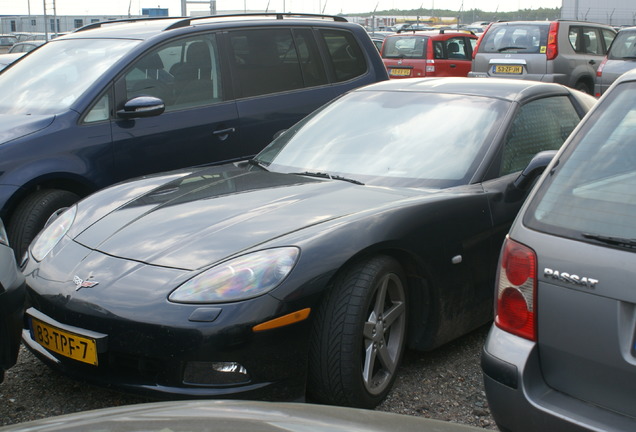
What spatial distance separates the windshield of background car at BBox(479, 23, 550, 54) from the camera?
1402cm

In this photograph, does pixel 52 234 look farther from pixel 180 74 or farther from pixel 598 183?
pixel 598 183

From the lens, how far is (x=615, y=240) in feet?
7.31

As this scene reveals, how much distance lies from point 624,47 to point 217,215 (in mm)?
11065

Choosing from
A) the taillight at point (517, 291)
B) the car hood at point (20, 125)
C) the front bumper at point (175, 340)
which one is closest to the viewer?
the taillight at point (517, 291)

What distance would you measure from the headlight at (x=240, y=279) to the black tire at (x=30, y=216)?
2.20 meters

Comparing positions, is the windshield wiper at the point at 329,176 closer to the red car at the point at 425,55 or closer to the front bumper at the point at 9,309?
the front bumper at the point at 9,309

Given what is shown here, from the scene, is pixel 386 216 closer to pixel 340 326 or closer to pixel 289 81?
pixel 340 326

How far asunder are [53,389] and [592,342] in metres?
2.40

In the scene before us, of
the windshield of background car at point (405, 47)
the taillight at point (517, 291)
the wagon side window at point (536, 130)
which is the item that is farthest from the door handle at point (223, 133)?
the windshield of background car at point (405, 47)

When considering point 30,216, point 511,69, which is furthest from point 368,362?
point 511,69

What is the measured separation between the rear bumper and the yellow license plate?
59.1 inches

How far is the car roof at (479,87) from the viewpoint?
14.1 feet

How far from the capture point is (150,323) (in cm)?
294

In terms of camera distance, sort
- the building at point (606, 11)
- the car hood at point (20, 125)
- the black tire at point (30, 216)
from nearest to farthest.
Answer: the black tire at point (30, 216) < the car hood at point (20, 125) < the building at point (606, 11)
